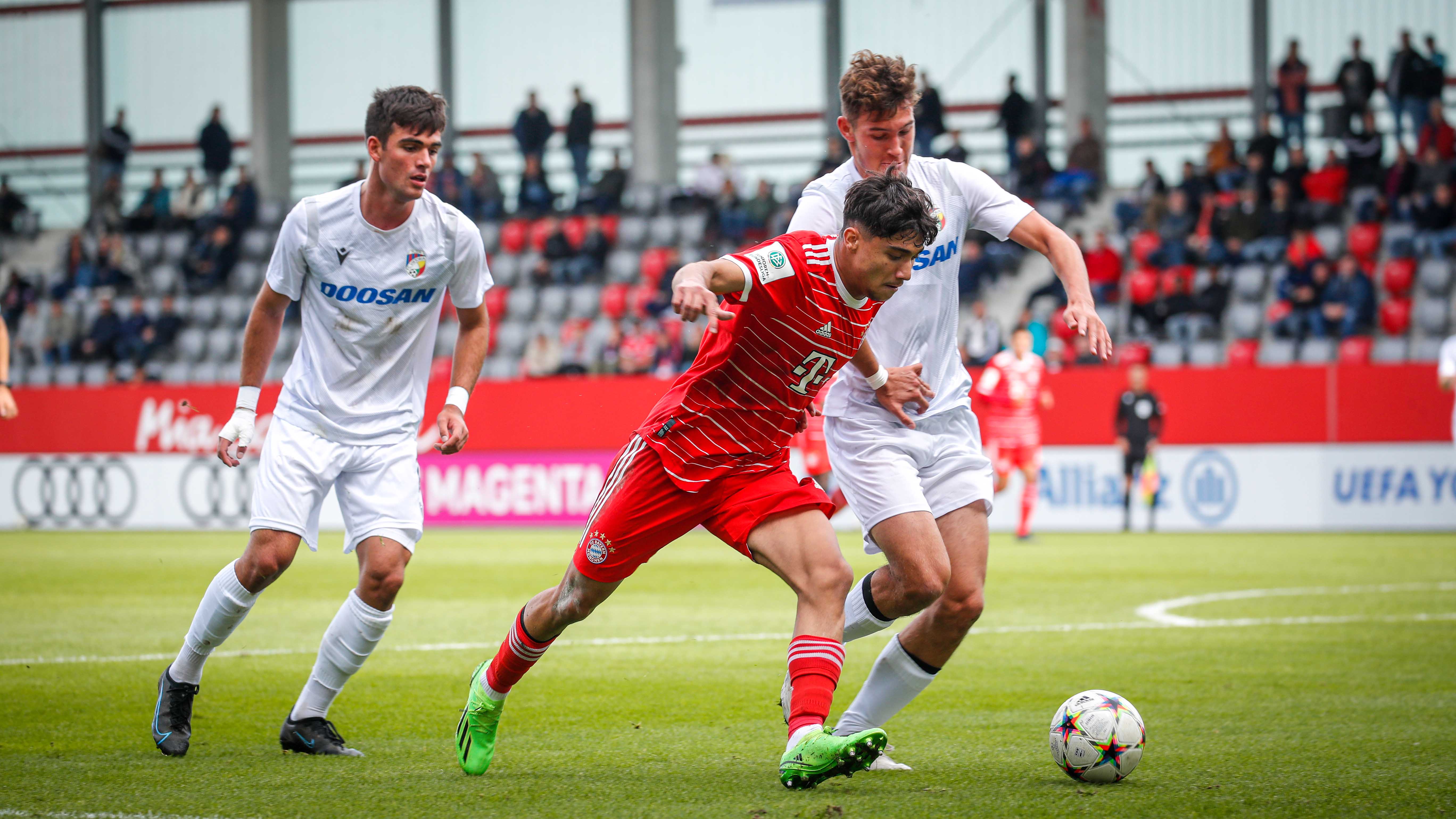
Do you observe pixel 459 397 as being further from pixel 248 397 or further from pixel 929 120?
pixel 929 120

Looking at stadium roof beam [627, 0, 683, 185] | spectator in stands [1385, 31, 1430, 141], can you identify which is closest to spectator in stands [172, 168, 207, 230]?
stadium roof beam [627, 0, 683, 185]

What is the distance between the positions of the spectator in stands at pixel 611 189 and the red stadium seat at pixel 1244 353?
1105cm

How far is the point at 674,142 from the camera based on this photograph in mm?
28422

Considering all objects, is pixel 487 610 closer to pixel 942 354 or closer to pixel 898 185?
pixel 942 354

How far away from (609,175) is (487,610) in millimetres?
17105

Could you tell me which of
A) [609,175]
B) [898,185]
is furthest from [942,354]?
[609,175]

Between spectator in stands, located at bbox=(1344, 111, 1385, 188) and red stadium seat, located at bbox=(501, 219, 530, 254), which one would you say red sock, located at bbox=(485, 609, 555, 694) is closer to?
spectator in stands, located at bbox=(1344, 111, 1385, 188)

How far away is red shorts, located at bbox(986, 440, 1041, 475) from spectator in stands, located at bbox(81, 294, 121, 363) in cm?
1530

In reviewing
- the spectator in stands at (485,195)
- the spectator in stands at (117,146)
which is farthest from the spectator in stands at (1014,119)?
the spectator in stands at (117,146)

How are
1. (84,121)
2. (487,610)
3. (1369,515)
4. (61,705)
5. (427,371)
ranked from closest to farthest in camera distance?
1. (427,371)
2. (61,705)
3. (487,610)
4. (1369,515)
5. (84,121)

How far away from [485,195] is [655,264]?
445 centimetres

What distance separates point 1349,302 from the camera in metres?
20.1

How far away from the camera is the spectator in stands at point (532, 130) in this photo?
27141mm

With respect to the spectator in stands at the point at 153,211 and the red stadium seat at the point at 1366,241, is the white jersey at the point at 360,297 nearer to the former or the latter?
the red stadium seat at the point at 1366,241
